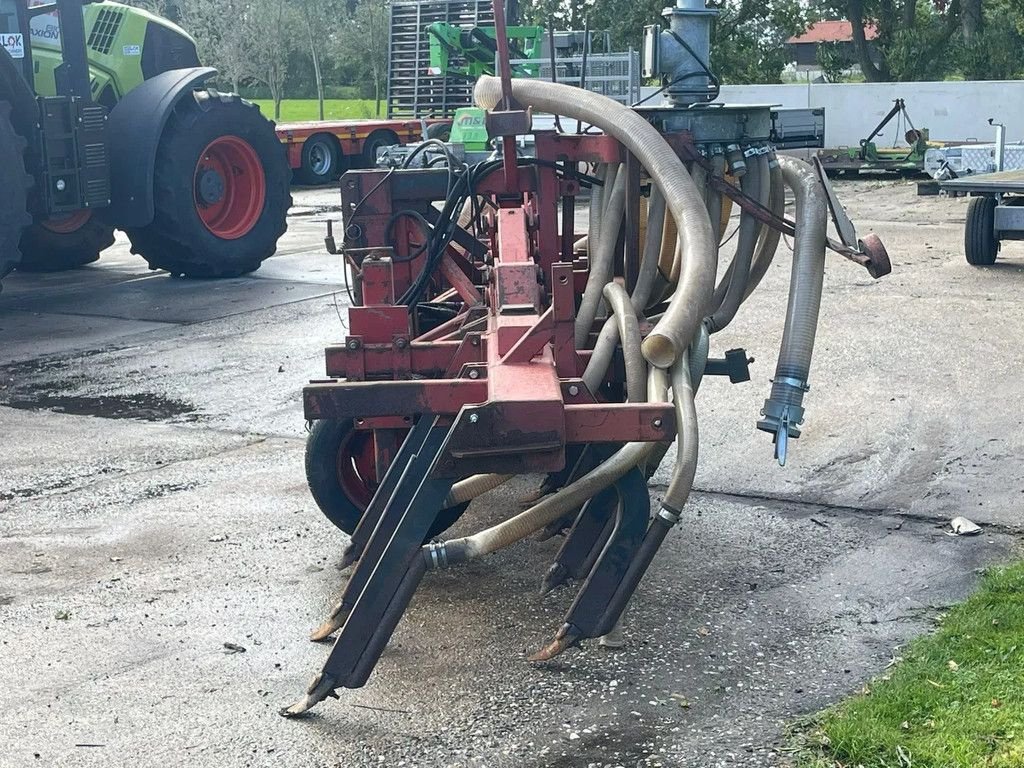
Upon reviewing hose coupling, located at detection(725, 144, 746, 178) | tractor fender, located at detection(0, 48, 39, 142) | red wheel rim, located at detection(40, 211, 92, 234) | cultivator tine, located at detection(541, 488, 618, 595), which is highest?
tractor fender, located at detection(0, 48, 39, 142)

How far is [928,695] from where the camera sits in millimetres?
3645

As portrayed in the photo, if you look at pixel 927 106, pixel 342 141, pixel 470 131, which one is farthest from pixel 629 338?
pixel 927 106

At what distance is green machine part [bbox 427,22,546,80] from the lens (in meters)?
19.6

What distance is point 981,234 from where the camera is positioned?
36.8 feet

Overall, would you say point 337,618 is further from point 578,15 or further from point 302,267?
point 578,15

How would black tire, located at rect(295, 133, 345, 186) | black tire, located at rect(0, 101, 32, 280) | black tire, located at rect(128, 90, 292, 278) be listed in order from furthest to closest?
black tire, located at rect(295, 133, 345, 186) → black tire, located at rect(128, 90, 292, 278) → black tire, located at rect(0, 101, 32, 280)

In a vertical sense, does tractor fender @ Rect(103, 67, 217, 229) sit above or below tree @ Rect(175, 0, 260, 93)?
below

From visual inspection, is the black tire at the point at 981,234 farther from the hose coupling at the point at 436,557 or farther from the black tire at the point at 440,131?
the black tire at the point at 440,131

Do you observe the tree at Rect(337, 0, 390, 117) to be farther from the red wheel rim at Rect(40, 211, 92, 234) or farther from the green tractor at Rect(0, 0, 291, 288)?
the red wheel rim at Rect(40, 211, 92, 234)

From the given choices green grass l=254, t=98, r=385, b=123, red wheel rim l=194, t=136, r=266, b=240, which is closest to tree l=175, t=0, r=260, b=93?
green grass l=254, t=98, r=385, b=123

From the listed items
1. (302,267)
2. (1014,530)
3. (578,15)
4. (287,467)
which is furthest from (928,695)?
(578,15)

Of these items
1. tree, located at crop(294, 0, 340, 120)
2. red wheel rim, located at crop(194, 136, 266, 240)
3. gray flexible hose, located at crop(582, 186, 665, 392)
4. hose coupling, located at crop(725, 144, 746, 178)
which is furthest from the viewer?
tree, located at crop(294, 0, 340, 120)

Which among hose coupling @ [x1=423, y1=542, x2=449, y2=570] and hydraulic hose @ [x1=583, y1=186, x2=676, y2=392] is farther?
hydraulic hose @ [x1=583, y1=186, x2=676, y2=392]

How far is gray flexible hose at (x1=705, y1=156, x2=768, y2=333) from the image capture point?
16.2ft
